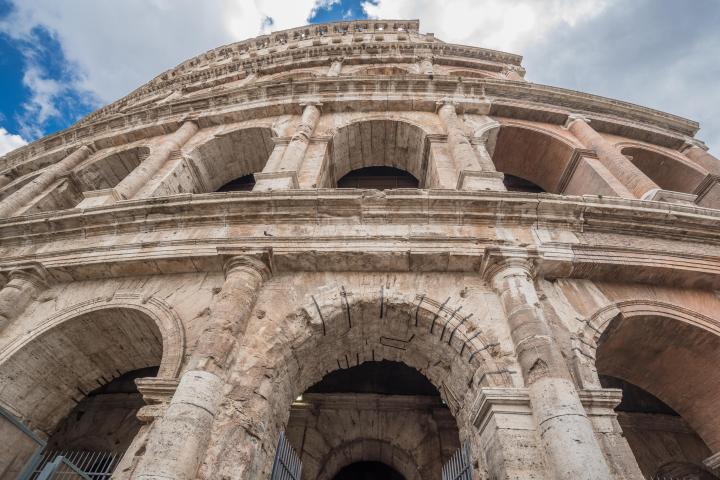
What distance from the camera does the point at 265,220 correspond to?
18.1 ft

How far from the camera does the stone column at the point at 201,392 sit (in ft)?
10.2

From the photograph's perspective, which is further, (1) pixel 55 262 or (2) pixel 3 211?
(2) pixel 3 211

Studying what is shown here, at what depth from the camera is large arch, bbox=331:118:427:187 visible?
8875 mm

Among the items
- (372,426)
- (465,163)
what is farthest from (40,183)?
(465,163)

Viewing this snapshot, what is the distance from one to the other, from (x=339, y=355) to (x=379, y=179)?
5884 millimetres

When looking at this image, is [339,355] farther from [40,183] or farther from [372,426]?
[40,183]

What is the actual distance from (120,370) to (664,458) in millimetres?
9687

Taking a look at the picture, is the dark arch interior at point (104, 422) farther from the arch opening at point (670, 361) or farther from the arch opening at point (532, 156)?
the arch opening at point (532, 156)

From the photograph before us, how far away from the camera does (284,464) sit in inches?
158

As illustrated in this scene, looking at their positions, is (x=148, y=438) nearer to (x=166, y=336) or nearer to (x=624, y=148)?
(x=166, y=336)

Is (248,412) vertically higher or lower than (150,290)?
lower

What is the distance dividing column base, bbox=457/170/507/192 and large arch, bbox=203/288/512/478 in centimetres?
257

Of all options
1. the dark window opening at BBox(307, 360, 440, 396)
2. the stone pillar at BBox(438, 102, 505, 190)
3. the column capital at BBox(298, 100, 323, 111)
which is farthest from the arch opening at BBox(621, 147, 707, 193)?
the dark window opening at BBox(307, 360, 440, 396)

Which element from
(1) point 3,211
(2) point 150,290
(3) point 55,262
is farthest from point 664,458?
(1) point 3,211
